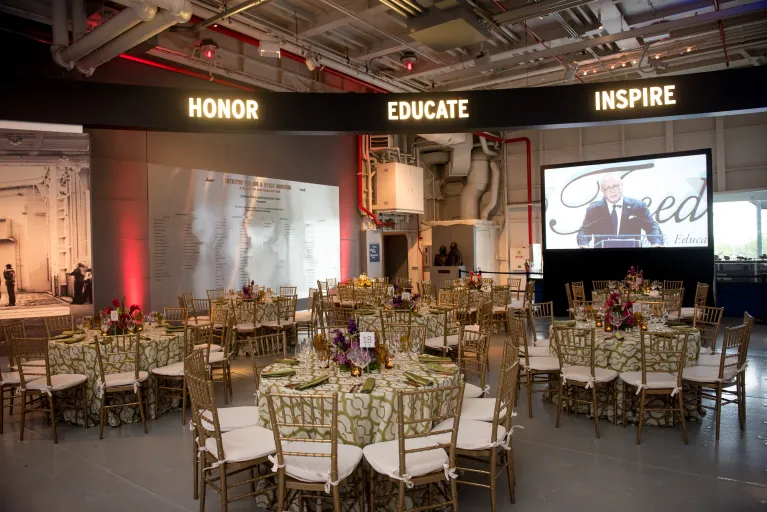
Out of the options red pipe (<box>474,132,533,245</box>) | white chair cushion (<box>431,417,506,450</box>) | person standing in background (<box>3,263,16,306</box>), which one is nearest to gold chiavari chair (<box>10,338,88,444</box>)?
person standing in background (<box>3,263,16,306</box>)

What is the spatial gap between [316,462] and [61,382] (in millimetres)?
3028

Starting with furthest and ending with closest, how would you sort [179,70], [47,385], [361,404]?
Answer: [179,70], [47,385], [361,404]

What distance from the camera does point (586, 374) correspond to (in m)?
4.63

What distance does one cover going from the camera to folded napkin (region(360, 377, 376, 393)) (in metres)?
3.22

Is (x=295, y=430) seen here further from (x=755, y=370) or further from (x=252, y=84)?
(x=252, y=84)

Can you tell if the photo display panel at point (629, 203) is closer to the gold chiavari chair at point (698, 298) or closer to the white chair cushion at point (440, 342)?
the gold chiavari chair at point (698, 298)

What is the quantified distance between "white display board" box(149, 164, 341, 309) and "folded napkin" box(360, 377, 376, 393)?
6760mm

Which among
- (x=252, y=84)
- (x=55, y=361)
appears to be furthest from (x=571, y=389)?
(x=252, y=84)

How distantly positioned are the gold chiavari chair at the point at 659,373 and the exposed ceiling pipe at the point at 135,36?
5.42 m

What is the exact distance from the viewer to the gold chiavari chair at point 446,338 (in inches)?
236

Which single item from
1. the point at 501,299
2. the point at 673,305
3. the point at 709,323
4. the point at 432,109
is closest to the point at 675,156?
the point at 673,305

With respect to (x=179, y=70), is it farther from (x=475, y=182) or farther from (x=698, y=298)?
(x=475, y=182)

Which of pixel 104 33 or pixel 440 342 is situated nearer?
pixel 440 342

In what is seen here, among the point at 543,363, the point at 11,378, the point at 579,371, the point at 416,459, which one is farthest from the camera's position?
the point at 543,363
